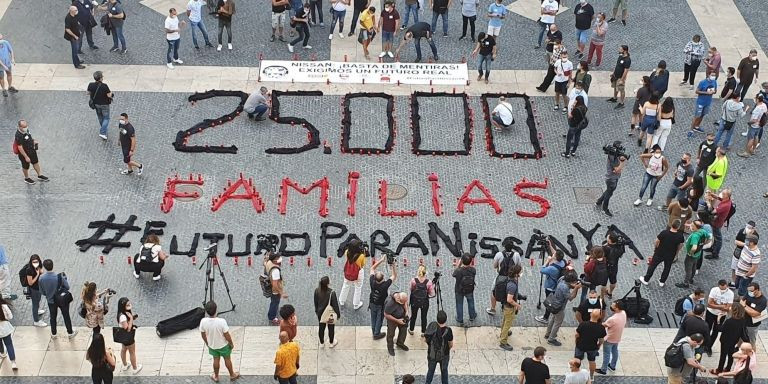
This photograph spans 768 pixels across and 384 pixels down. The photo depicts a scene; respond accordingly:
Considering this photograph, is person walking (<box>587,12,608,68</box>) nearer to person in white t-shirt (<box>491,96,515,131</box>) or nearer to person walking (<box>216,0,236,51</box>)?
person in white t-shirt (<box>491,96,515,131</box>)

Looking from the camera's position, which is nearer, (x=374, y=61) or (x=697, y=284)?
(x=697, y=284)

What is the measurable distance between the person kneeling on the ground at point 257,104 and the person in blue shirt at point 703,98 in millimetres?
10882

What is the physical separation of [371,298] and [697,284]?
7.07 m

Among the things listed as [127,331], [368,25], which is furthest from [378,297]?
[368,25]

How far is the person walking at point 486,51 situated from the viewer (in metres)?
26.7

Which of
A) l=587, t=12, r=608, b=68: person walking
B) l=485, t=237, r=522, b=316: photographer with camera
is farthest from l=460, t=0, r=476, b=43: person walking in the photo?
l=485, t=237, r=522, b=316: photographer with camera

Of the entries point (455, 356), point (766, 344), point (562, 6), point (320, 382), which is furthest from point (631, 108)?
point (320, 382)

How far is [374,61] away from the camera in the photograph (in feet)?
92.7

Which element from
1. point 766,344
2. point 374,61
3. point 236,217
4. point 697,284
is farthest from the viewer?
point 374,61

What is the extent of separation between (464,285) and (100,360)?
6.53m

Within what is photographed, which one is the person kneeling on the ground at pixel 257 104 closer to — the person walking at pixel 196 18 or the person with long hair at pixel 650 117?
the person walking at pixel 196 18

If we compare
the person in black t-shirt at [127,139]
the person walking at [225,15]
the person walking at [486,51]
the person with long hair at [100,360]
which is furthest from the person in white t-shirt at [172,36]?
the person with long hair at [100,360]

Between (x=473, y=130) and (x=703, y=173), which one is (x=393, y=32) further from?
(x=703, y=173)

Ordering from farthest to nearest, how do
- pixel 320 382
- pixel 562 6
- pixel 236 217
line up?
pixel 562 6 → pixel 236 217 → pixel 320 382
